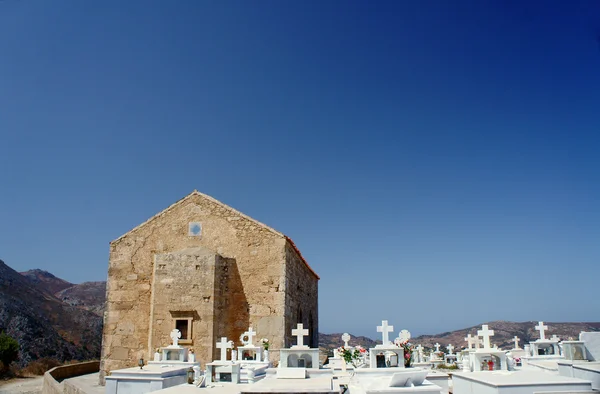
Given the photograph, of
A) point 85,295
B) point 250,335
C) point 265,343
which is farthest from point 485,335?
point 85,295

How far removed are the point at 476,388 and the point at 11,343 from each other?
1045 inches

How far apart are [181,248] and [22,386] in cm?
1274

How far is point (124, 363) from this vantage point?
17.6m

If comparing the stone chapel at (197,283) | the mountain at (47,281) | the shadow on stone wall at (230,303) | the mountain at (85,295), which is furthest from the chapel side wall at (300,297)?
the mountain at (47,281)

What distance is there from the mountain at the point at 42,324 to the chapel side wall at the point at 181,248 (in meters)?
22.2

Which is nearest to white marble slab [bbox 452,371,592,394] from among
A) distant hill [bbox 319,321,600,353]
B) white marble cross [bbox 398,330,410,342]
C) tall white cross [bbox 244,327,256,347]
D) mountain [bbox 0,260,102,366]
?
white marble cross [bbox 398,330,410,342]

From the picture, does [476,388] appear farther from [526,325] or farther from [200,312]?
[526,325]

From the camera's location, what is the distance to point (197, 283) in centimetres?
1711

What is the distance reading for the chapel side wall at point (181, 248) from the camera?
17578 mm

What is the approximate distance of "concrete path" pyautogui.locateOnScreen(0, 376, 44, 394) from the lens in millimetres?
22094

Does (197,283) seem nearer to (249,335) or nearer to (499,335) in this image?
(249,335)

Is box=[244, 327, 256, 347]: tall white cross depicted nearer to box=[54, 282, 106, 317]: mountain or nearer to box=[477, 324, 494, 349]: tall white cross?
box=[477, 324, 494, 349]: tall white cross

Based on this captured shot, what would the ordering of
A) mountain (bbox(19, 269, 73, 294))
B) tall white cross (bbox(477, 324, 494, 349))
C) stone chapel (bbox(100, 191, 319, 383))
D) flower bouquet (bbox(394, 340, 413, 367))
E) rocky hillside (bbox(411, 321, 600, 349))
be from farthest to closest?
mountain (bbox(19, 269, 73, 294)), rocky hillside (bbox(411, 321, 600, 349)), stone chapel (bbox(100, 191, 319, 383)), tall white cross (bbox(477, 324, 494, 349)), flower bouquet (bbox(394, 340, 413, 367))

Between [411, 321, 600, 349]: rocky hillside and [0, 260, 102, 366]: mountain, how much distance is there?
3050 centimetres
